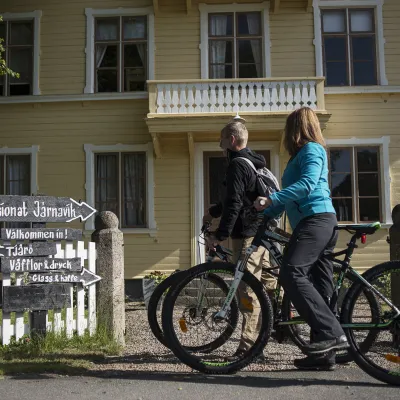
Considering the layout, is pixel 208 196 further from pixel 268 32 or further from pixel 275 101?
pixel 268 32

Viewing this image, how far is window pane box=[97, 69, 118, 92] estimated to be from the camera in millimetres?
14023

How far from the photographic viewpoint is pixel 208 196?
45.0ft

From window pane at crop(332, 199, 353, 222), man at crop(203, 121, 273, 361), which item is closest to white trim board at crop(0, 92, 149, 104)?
window pane at crop(332, 199, 353, 222)

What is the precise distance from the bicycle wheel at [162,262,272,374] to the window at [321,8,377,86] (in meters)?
10.0

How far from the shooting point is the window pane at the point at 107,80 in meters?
14.0

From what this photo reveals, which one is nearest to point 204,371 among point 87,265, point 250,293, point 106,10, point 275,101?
point 250,293

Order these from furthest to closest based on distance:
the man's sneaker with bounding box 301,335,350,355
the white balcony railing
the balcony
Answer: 1. the white balcony railing
2. the balcony
3. the man's sneaker with bounding box 301,335,350,355

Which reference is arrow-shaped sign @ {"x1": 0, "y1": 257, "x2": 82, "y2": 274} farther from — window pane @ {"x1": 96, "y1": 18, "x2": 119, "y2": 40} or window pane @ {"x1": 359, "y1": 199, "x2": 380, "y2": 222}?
window pane @ {"x1": 96, "y1": 18, "x2": 119, "y2": 40}

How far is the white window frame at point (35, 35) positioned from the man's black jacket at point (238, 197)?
32.3 ft

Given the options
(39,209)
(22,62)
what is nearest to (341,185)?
(22,62)

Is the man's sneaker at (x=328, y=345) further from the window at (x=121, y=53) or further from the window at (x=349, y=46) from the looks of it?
the window at (x=121, y=53)

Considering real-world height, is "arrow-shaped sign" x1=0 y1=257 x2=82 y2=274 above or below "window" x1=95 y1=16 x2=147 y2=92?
below

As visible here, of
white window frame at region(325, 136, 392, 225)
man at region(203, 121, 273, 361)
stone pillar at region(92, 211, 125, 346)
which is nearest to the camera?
man at region(203, 121, 273, 361)

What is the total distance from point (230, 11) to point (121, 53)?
2.82m
